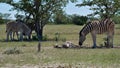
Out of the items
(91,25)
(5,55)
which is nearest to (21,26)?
(91,25)

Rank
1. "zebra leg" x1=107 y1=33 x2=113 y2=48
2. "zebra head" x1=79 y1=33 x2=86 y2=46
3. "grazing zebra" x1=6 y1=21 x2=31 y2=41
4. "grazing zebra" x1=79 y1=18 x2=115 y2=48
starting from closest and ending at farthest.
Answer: "zebra leg" x1=107 y1=33 x2=113 y2=48
"zebra head" x1=79 y1=33 x2=86 y2=46
"grazing zebra" x1=79 y1=18 x2=115 y2=48
"grazing zebra" x1=6 y1=21 x2=31 y2=41

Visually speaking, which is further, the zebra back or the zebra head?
the zebra back

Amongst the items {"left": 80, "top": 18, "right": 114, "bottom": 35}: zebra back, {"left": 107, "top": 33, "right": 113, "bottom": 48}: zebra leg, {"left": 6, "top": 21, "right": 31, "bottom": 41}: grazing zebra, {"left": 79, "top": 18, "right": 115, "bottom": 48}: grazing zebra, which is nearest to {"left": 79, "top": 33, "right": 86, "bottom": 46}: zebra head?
{"left": 79, "top": 18, "right": 115, "bottom": 48}: grazing zebra

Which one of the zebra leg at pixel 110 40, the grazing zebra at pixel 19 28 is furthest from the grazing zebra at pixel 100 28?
the grazing zebra at pixel 19 28

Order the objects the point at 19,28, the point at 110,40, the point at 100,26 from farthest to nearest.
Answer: the point at 19,28 → the point at 100,26 → the point at 110,40

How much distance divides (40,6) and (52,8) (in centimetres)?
117

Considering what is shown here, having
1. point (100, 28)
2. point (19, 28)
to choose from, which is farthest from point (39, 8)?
point (100, 28)

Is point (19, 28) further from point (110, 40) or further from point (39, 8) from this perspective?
point (110, 40)

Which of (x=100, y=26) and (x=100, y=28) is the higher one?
(x=100, y=26)

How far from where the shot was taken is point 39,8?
1372 inches

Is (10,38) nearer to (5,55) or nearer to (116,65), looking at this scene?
(5,55)

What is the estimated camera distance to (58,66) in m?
13.9

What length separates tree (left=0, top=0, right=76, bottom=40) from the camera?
113ft

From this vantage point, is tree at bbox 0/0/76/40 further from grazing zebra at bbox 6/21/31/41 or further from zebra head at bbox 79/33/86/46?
zebra head at bbox 79/33/86/46
